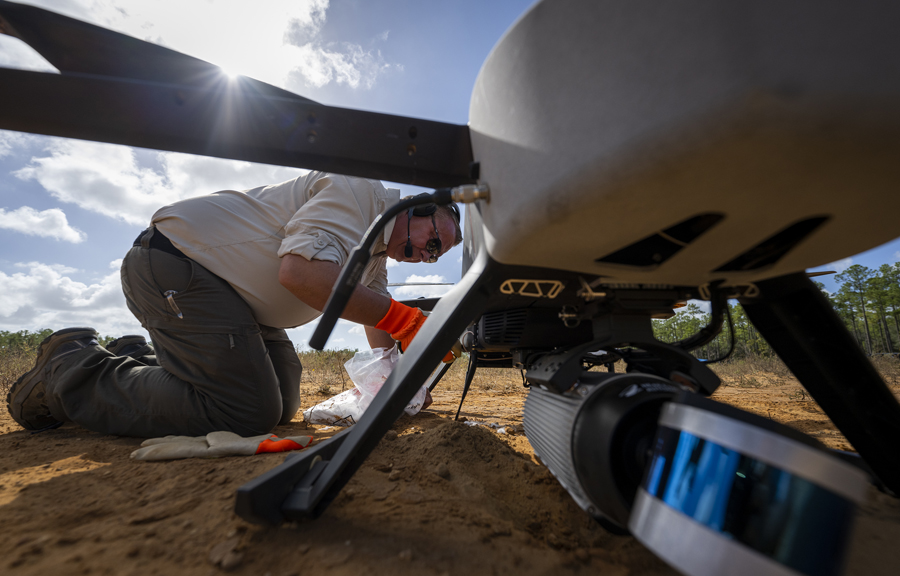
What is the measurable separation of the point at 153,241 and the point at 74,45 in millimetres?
1433

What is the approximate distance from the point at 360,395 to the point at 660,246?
2.25 metres

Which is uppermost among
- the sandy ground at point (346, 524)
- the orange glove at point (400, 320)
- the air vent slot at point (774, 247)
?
the air vent slot at point (774, 247)

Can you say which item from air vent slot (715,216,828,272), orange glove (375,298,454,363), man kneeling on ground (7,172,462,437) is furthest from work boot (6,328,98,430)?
air vent slot (715,216,828,272)

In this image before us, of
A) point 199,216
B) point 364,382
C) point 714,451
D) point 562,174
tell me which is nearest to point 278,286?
point 199,216

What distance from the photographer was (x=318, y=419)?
2.49 m

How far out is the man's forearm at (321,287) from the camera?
67.9 inches

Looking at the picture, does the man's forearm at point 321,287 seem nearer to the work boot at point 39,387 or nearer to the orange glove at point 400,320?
the orange glove at point 400,320

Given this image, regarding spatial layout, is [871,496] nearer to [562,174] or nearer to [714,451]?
[714,451]

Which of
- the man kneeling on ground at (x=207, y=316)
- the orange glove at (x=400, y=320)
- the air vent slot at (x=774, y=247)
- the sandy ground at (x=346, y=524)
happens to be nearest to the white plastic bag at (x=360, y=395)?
the man kneeling on ground at (x=207, y=316)

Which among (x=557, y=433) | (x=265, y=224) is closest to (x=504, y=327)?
(x=557, y=433)

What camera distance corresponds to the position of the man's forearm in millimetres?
1724

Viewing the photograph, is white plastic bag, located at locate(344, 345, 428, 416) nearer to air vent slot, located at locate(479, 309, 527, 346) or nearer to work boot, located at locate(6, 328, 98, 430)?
air vent slot, located at locate(479, 309, 527, 346)

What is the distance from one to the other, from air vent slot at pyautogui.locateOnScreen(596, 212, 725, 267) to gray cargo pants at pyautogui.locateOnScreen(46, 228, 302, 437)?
6.26 ft

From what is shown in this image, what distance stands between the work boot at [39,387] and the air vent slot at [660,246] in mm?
2610
